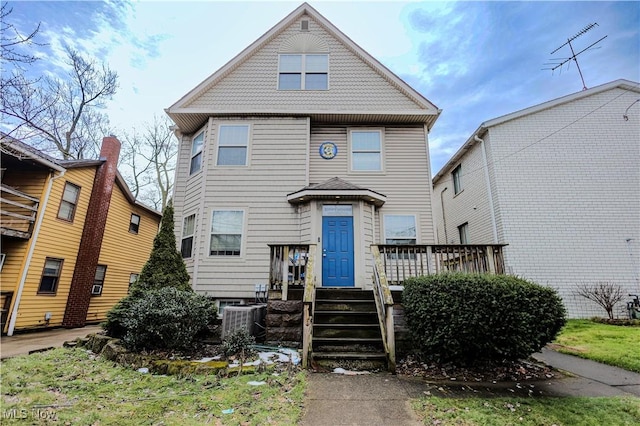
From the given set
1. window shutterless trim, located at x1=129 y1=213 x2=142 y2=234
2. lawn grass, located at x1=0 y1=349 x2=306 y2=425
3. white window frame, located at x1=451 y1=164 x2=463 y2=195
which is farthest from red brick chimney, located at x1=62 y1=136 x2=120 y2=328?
white window frame, located at x1=451 y1=164 x2=463 y2=195

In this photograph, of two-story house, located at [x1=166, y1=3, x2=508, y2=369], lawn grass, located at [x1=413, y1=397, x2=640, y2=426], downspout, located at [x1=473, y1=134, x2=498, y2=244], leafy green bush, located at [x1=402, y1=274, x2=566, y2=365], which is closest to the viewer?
lawn grass, located at [x1=413, y1=397, x2=640, y2=426]

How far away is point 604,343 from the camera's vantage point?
6520 mm

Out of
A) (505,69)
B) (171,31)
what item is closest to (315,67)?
(171,31)

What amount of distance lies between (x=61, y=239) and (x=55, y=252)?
1.70 ft

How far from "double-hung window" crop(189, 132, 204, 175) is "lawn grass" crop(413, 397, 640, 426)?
31.1 feet

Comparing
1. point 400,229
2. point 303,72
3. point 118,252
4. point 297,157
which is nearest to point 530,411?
point 400,229

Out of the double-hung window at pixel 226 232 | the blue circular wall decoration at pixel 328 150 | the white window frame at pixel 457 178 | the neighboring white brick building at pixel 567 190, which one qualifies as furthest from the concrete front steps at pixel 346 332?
the white window frame at pixel 457 178

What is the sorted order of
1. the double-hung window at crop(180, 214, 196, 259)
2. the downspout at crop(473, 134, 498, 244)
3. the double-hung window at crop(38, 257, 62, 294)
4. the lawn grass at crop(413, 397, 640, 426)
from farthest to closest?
1. the downspout at crop(473, 134, 498, 244)
2. the double-hung window at crop(38, 257, 62, 294)
3. the double-hung window at crop(180, 214, 196, 259)
4. the lawn grass at crop(413, 397, 640, 426)

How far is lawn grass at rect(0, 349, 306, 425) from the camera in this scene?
313cm

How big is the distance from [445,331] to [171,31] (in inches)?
568

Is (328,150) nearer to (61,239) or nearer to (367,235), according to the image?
(367,235)

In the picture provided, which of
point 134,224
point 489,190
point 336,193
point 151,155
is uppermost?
point 151,155

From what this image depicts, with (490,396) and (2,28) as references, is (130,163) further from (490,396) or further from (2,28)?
(490,396)

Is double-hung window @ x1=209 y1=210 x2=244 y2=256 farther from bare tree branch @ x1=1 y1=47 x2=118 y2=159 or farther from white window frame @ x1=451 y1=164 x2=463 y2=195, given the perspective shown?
white window frame @ x1=451 y1=164 x2=463 y2=195
